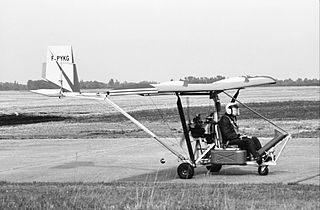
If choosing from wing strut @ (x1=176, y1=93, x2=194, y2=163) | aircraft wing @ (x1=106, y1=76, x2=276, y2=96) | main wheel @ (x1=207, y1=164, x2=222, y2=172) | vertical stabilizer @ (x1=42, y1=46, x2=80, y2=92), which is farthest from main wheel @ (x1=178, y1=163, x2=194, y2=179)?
vertical stabilizer @ (x1=42, y1=46, x2=80, y2=92)

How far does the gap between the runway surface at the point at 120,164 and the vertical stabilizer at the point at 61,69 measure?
1.79 meters

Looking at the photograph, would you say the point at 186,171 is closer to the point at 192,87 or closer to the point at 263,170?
the point at 263,170

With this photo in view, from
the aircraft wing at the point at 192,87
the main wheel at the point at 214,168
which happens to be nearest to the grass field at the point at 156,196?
the aircraft wing at the point at 192,87

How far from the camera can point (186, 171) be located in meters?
12.6

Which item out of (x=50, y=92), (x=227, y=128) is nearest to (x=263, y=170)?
(x=227, y=128)

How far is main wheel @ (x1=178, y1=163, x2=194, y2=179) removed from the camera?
1255 cm

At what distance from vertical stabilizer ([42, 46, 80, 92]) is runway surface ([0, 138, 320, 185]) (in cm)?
179

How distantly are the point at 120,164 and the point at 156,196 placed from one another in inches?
217

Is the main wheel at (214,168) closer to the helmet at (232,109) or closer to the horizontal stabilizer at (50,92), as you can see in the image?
the helmet at (232,109)

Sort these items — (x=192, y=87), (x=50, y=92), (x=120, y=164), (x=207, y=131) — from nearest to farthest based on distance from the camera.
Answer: (x=192, y=87), (x=207, y=131), (x=50, y=92), (x=120, y=164)

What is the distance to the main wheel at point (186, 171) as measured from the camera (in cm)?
1255

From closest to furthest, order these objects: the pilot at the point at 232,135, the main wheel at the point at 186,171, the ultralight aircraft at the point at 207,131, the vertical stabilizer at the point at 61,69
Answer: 1. the ultralight aircraft at the point at 207,131
2. the main wheel at the point at 186,171
3. the pilot at the point at 232,135
4. the vertical stabilizer at the point at 61,69

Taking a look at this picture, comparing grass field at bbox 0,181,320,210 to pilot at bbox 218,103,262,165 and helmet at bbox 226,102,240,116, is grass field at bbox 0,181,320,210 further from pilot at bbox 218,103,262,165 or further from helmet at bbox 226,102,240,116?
helmet at bbox 226,102,240,116

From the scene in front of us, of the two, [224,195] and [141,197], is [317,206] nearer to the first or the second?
[224,195]
